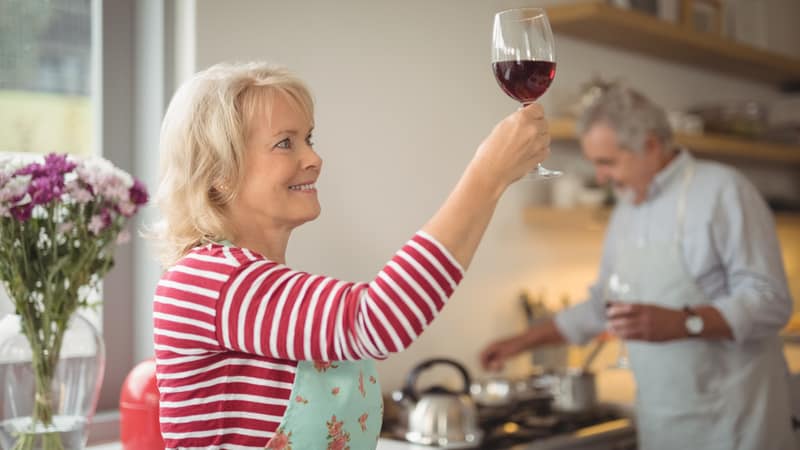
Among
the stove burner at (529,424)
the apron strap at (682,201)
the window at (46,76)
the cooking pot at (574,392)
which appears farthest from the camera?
the cooking pot at (574,392)

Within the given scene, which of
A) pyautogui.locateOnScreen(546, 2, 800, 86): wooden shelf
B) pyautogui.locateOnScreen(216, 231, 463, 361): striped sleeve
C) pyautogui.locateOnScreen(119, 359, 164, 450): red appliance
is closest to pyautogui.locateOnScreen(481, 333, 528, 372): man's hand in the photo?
pyautogui.locateOnScreen(546, 2, 800, 86): wooden shelf

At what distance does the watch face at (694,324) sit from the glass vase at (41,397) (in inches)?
54.5

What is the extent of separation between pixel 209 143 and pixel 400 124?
1.48m

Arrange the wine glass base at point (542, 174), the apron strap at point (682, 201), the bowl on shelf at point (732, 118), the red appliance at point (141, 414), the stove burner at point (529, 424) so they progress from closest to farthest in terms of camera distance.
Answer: the wine glass base at point (542, 174) < the red appliance at point (141, 414) < the stove burner at point (529, 424) < the apron strap at point (682, 201) < the bowl on shelf at point (732, 118)

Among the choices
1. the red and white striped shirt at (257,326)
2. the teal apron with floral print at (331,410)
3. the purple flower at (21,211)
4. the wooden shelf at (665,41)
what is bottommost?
the teal apron with floral print at (331,410)

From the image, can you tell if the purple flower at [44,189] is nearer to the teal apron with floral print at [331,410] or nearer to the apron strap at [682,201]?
the teal apron with floral print at [331,410]

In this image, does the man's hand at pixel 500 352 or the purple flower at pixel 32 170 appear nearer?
the purple flower at pixel 32 170

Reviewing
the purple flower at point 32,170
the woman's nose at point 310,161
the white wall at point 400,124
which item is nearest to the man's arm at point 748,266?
the white wall at point 400,124

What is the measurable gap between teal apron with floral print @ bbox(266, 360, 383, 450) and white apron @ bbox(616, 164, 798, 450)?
1336 mm

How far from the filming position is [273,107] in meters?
1.19

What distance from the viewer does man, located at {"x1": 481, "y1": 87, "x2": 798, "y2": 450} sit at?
2.21 meters

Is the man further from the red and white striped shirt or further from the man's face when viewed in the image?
the red and white striped shirt

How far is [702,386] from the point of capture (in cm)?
236

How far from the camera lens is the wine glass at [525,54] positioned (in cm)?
113
